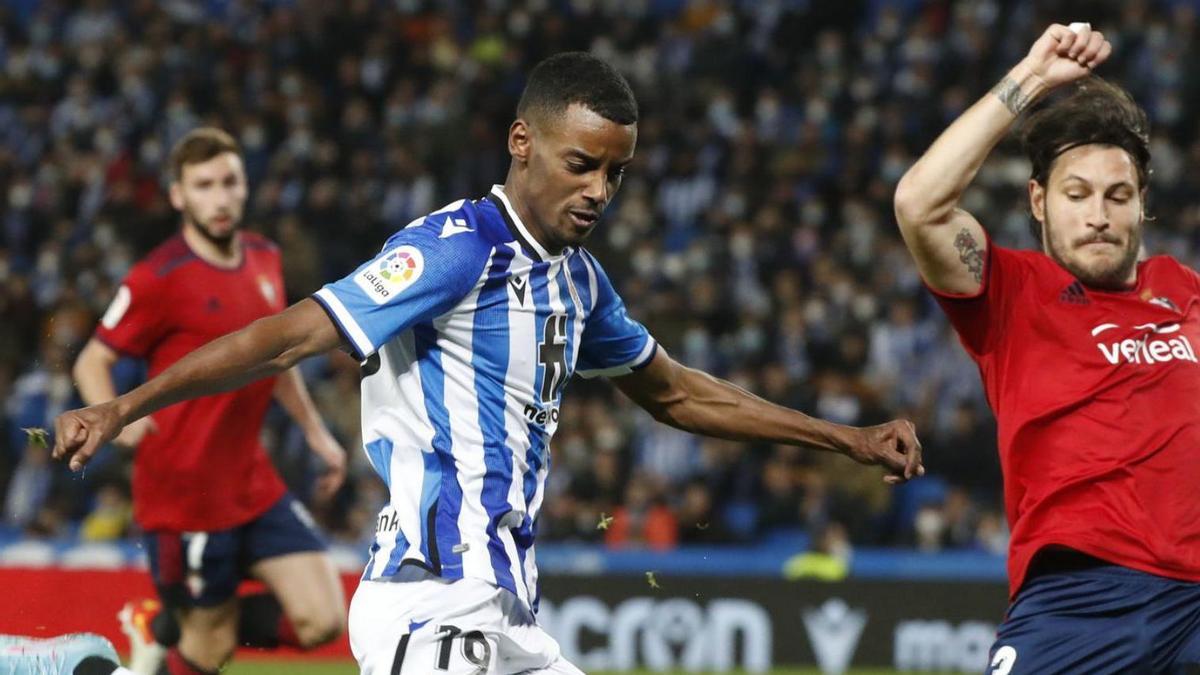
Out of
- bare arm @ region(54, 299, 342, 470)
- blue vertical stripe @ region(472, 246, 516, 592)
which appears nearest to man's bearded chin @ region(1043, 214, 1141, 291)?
blue vertical stripe @ region(472, 246, 516, 592)

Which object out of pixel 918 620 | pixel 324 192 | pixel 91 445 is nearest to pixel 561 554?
pixel 918 620

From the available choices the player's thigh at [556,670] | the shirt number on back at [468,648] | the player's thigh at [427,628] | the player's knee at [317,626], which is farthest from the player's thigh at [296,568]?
the shirt number on back at [468,648]

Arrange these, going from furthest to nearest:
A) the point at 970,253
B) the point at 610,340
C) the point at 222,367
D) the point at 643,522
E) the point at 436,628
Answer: the point at 643,522, the point at 610,340, the point at 970,253, the point at 436,628, the point at 222,367

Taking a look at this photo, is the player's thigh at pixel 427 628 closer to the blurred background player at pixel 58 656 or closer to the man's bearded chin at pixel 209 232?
the blurred background player at pixel 58 656

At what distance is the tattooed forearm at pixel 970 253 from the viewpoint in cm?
479

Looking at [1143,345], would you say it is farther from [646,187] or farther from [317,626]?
[646,187]

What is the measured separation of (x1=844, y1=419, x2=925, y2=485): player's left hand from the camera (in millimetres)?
4688

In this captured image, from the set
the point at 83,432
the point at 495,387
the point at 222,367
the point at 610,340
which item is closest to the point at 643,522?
the point at 610,340

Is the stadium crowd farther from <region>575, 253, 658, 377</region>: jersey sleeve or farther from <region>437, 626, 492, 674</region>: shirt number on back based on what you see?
<region>437, 626, 492, 674</region>: shirt number on back

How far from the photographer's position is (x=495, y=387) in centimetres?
438

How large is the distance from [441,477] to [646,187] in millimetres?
13941

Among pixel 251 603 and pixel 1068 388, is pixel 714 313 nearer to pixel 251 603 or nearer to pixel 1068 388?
pixel 251 603

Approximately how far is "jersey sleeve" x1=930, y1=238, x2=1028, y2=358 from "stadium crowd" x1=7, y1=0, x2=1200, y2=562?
9031 mm

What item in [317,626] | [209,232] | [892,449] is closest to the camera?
[892,449]
